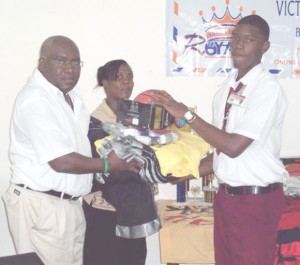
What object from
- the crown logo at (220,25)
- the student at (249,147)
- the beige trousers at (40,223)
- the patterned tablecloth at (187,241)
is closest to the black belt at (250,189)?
the student at (249,147)

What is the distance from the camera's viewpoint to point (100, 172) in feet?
6.52

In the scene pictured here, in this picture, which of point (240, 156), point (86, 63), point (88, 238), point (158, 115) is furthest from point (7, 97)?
point (240, 156)

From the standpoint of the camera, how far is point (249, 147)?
2041 millimetres

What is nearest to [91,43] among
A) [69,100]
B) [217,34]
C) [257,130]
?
[217,34]

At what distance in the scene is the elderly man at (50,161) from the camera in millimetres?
1907

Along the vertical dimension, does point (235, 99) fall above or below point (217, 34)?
below

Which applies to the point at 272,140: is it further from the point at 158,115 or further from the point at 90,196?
the point at 90,196

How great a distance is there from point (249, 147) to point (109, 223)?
87 cm

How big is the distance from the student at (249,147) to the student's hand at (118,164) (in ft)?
0.93

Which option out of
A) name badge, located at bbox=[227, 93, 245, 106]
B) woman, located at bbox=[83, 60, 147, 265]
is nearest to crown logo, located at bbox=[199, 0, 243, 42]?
woman, located at bbox=[83, 60, 147, 265]

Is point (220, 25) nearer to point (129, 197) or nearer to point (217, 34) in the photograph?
point (217, 34)

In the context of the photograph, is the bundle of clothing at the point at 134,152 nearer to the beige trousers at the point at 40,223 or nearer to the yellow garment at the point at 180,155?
the yellow garment at the point at 180,155

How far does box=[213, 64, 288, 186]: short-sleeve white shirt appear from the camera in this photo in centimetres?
196

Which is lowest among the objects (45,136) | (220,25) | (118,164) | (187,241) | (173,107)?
(187,241)
